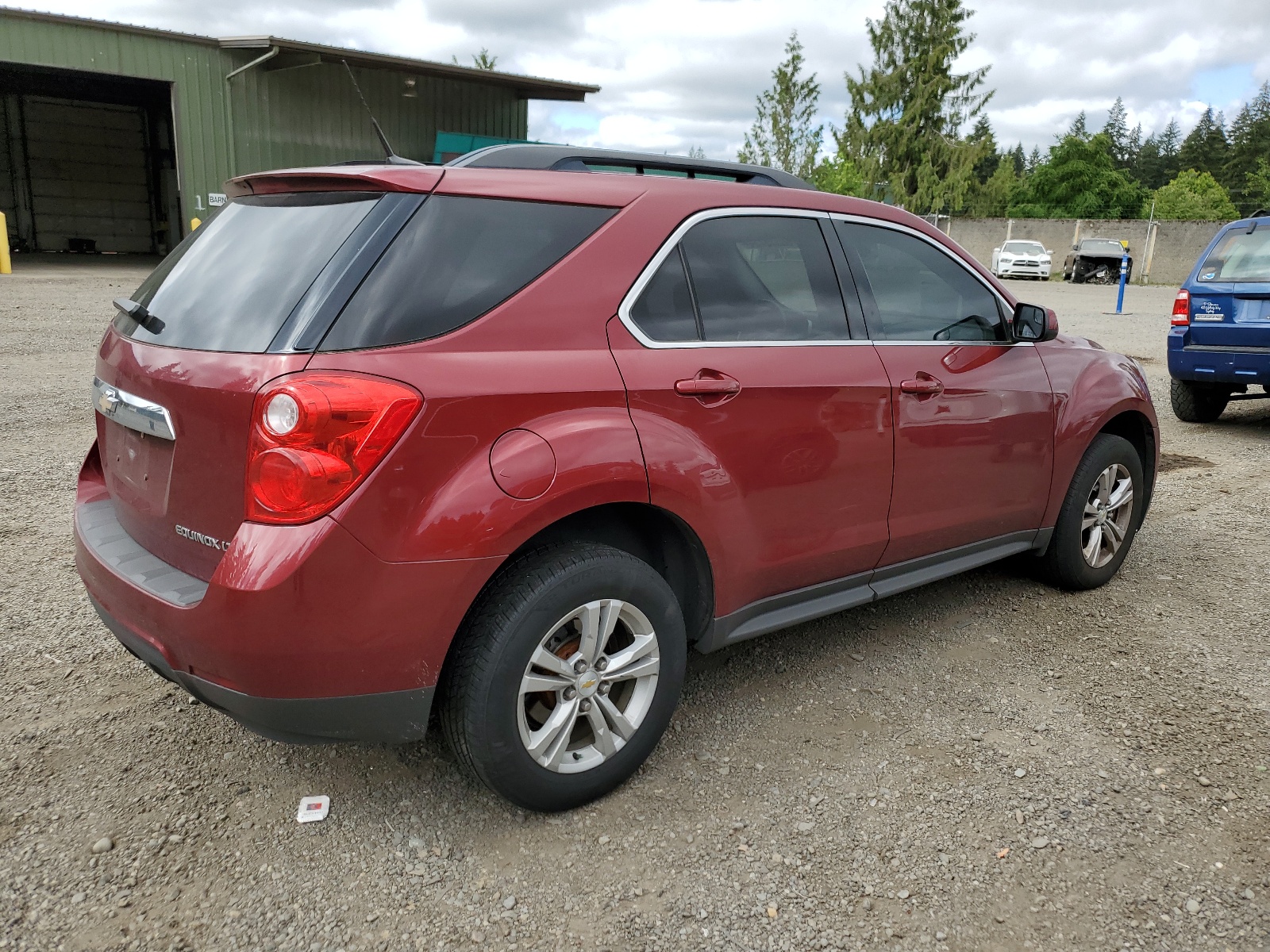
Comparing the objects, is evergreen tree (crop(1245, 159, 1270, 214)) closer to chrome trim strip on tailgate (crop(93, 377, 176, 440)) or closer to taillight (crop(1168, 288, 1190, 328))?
taillight (crop(1168, 288, 1190, 328))

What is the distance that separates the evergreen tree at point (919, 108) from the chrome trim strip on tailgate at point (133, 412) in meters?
48.6

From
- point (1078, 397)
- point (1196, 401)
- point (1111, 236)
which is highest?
point (1111, 236)

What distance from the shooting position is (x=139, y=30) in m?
22.1

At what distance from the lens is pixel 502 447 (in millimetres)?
2295

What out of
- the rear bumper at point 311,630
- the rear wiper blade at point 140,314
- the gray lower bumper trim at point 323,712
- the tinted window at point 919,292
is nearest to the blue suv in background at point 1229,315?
the tinted window at point 919,292

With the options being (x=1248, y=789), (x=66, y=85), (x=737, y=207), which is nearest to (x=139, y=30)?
(x=66, y=85)

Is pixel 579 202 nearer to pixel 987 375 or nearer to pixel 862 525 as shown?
pixel 862 525

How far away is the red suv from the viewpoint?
7.09ft

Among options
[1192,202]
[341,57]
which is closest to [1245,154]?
[1192,202]

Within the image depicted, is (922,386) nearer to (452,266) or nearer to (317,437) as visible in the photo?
(452,266)

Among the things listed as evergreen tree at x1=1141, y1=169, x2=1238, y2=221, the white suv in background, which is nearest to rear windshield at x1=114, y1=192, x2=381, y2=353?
the white suv in background

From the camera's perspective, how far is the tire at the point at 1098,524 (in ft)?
13.6

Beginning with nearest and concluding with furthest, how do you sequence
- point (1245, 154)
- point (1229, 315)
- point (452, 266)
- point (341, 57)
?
1. point (452, 266)
2. point (1229, 315)
3. point (341, 57)
4. point (1245, 154)

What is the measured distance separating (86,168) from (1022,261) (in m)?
31.9
